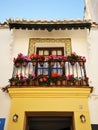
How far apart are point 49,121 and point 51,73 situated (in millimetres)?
1811

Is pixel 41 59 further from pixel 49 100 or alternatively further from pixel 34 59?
pixel 49 100

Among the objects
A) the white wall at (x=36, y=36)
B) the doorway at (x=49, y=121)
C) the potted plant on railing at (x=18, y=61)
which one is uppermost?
the white wall at (x=36, y=36)

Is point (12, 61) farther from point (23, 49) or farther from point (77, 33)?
point (77, 33)

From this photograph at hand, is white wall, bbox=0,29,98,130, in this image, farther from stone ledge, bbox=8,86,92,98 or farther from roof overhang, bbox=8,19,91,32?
roof overhang, bbox=8,19,91,32

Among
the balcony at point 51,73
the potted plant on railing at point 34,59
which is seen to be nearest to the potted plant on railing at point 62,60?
the balcony at point 51,73

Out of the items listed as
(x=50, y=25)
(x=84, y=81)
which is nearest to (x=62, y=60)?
(x=84, y=81)

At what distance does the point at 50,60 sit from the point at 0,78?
5.68 ft

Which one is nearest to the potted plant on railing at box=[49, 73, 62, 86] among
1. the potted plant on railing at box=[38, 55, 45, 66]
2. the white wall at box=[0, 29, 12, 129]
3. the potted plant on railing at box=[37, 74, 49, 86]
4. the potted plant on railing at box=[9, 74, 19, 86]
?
the potted plant on railing at box=[37, 74, 49, 86]

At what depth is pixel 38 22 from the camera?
7.25 meters

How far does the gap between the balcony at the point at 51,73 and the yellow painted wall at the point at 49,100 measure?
7.0 inches

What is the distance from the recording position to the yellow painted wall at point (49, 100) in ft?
19.6

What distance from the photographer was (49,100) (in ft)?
20.2

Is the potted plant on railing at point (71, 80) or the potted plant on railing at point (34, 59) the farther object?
the potted plant on railing at point (34, 59)

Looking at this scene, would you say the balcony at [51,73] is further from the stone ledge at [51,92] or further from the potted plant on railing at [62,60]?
the stone ledge at [51,92]
